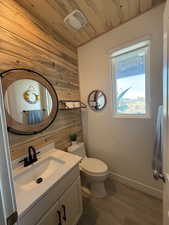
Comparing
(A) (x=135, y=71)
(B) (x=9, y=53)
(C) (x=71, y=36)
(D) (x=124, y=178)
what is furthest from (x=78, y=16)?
(D) (x=124, y=178)

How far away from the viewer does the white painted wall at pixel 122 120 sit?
1.40m

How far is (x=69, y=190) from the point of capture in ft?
3.78

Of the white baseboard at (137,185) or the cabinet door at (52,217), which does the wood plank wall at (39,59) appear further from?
the white baseboard at (137,185)

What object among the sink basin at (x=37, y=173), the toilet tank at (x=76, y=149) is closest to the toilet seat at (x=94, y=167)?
the toilet tank at (x=76, y=149)

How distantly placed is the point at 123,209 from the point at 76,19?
2.57 meters

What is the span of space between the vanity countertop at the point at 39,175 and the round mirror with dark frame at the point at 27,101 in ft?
1.24

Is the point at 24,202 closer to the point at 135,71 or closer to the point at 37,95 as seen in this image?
the point at 37,95

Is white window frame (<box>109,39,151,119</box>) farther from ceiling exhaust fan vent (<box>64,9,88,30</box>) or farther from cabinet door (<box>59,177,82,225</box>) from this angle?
cabinet door (<box>59,177,82,225</box>)

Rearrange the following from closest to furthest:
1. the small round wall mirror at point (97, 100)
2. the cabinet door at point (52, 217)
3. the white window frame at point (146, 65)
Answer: the cabinet door at point (52, 217) → the white window frame at point (146, 65) → the small round wall mirror at point (97, 100)

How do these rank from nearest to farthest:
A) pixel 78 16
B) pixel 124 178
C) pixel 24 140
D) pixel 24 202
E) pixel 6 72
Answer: pixel 24 202, pixel 6 72, pixel 24 140, pixel 78 16, pixel 124 178

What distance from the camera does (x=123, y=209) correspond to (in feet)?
4.78

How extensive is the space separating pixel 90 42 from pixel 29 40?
108 centimetres

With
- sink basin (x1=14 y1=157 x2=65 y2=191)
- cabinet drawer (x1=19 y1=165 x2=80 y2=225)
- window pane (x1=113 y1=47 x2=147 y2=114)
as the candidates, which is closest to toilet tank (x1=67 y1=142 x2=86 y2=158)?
sink basin (x1=14 y1=157 x2=65 y2=191)

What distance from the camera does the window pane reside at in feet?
5.29
